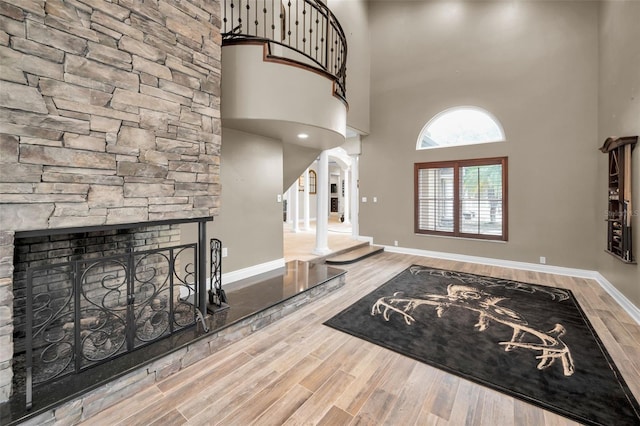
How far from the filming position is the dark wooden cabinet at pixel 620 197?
3.46 m

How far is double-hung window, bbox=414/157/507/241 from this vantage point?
5.56 metres

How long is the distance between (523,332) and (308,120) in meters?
3.29

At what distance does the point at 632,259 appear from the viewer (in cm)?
342

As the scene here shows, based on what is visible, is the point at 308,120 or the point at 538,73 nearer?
the point at 308,120

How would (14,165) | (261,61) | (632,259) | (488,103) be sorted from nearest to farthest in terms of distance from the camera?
(14,165)
(261,61)
(632,259)
(488,103)

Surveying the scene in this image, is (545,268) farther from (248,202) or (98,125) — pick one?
(98,125)

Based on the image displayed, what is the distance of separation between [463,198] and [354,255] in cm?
258

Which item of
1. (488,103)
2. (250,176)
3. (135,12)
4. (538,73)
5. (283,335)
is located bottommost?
(283,335)

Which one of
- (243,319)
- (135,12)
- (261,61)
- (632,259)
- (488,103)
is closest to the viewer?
(135,12)

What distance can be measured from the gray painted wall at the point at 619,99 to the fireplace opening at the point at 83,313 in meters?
4.95

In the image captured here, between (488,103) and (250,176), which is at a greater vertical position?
(488,103)

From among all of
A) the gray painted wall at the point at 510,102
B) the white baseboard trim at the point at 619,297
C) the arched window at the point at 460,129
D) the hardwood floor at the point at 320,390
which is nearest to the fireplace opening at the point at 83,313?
the hardwood floor at the point at 320,390

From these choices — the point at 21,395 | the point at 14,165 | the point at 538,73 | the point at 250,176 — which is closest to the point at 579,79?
the point at 538,73

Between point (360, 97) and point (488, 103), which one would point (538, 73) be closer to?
point (488, 103)
